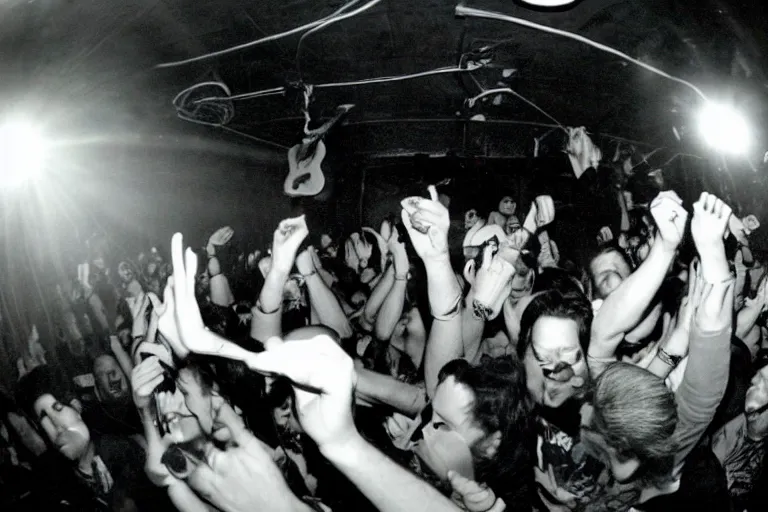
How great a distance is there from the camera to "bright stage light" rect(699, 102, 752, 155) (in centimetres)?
205

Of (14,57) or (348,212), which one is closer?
(14,57)

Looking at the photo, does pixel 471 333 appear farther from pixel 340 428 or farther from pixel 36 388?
pixel 36 388

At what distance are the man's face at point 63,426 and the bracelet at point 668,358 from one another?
195cm

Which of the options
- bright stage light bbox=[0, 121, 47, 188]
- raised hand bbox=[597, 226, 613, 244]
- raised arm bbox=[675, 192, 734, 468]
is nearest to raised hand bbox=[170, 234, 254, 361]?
bright stage light bbox=[0, 121, 47, 188]

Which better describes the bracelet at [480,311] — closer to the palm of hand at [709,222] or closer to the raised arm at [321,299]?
the raised arm at [321,299]

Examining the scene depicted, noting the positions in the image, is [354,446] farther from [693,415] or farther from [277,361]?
[693,415]

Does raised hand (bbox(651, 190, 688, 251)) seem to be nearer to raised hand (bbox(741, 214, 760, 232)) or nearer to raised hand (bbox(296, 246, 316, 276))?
raised hand (bbox(741, 214, 760, 232))

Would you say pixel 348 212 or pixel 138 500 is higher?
pixel 348 212

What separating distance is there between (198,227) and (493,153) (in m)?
1.09

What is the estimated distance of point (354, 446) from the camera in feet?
4.81

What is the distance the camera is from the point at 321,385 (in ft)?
4.91

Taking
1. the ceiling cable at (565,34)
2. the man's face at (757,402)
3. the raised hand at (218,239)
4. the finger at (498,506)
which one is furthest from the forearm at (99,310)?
the man's face at (757,402)

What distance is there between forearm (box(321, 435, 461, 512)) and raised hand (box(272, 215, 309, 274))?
70cm

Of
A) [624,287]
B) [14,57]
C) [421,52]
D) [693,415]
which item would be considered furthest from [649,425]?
[14,57]
